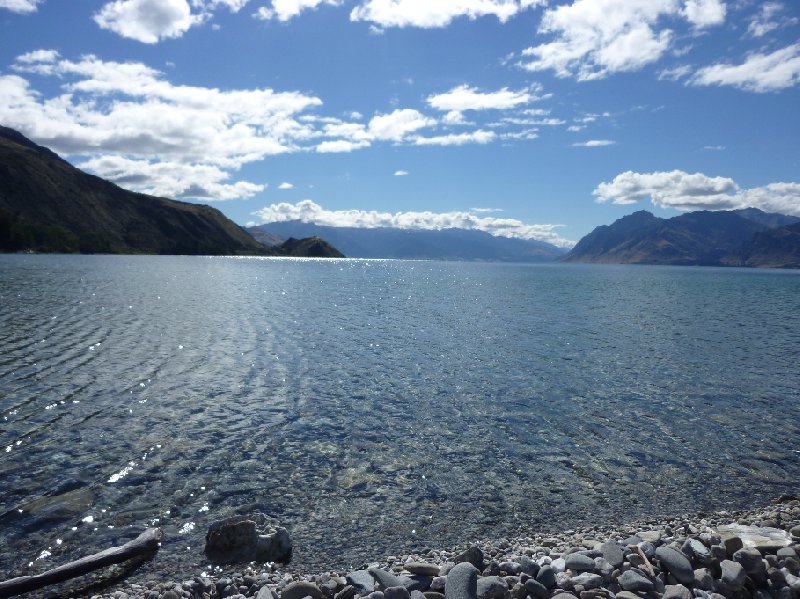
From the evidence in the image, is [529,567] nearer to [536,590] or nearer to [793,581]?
[536,590]

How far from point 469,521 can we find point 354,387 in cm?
1691

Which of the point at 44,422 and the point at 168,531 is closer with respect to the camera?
the point at 168,531

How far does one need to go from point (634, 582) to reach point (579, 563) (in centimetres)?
130

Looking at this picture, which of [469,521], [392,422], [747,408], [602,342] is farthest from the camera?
[602,342]

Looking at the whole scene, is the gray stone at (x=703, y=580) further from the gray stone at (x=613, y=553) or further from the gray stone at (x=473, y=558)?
the gray stone at (x=473, y=558)

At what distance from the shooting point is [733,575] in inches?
465

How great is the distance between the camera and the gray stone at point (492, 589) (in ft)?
37.0

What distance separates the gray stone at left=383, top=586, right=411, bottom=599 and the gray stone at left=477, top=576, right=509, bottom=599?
164 centimetres

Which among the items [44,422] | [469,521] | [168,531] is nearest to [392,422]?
[469,521]

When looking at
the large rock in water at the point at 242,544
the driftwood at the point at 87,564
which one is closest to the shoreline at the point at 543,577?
the large rock in water at the point at 242,544

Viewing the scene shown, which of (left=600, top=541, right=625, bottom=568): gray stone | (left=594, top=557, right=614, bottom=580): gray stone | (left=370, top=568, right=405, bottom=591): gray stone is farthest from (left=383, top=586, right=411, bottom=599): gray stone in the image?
(left=600, top=541, right=625, bottom=568): gray stone

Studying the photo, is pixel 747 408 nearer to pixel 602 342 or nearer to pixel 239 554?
pixel 602 342

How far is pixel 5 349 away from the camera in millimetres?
38531

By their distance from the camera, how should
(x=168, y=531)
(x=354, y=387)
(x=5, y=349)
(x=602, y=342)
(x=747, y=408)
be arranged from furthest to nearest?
(x=602, y=342)
(x=5, y=349)
(x=354, y=387)
(x=747, y=408)
(x=168, y=531)
